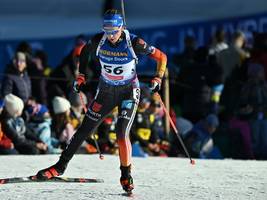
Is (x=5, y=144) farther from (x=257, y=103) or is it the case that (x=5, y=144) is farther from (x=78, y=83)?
(x=257, y=103)

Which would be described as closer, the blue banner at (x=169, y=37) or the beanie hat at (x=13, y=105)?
the beanie hat at (x=13, y=105)

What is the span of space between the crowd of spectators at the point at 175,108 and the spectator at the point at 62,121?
0.04ft

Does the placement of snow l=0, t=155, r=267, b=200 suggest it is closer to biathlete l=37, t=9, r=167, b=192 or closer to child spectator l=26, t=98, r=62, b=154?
biathlete l=37, t=9, r=167, b=192

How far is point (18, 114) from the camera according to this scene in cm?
1255

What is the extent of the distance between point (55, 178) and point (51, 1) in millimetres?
17418

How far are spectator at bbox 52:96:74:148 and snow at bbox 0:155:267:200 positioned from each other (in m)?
0.61

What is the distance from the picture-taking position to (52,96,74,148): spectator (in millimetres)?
12891

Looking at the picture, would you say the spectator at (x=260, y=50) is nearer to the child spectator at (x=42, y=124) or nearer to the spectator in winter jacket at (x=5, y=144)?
the child spectator at (x=42, y=124)

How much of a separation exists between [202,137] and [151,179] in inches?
121

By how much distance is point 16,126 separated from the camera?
41.1ft

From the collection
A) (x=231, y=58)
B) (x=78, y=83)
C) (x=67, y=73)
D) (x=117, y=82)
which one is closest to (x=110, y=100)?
(x=117, y=82)

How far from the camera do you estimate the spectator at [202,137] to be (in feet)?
43.7

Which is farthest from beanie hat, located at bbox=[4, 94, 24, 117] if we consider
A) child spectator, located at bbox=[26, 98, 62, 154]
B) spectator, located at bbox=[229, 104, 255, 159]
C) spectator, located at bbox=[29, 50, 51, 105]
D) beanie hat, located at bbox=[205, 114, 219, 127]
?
spectator, located at bbox=[229, 104, 255, 159]

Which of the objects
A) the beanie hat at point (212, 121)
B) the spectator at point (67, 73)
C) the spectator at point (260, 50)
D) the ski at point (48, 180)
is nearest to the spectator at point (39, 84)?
the spectator at point (67, 73)
